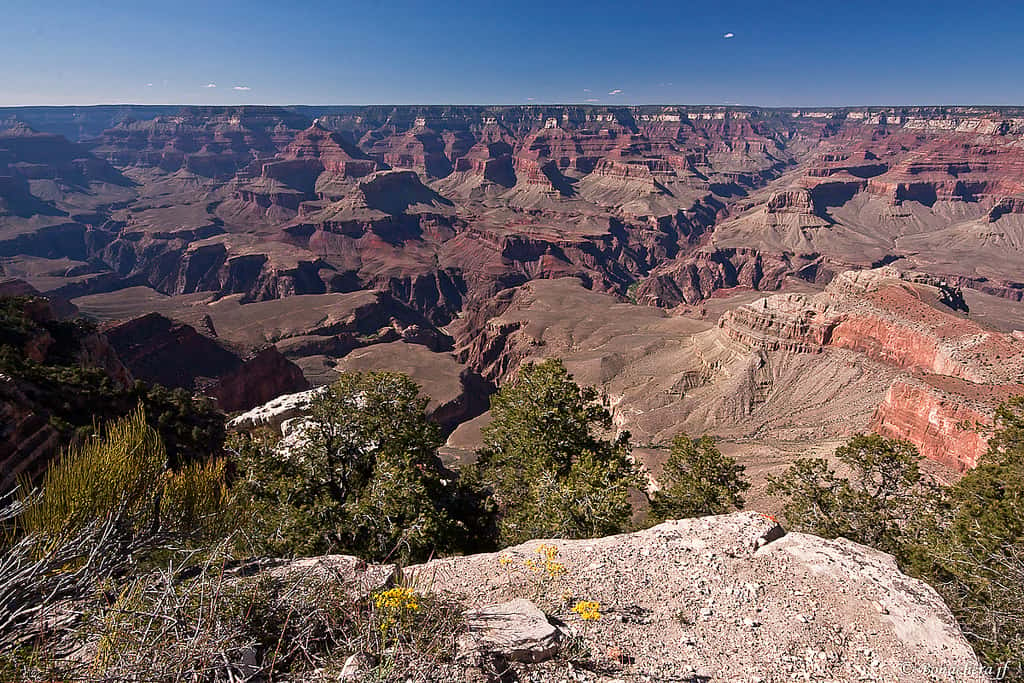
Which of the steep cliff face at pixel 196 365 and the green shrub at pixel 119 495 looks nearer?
the green shrub at pixel 119 495

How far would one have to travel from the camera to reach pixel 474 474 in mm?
22922

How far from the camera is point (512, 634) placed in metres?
8.89

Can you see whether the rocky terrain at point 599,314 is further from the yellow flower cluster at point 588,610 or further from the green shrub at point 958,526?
the yellow flower cluster at point 588,610

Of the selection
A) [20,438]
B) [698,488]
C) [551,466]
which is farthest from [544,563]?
[20,438]

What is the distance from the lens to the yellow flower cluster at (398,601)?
809cm

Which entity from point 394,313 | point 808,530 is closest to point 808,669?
point 808,530

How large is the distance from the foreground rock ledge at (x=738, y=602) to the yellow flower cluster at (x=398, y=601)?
8.57ft

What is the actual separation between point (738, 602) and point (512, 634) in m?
6.68

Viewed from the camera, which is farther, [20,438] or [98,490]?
[20,438]

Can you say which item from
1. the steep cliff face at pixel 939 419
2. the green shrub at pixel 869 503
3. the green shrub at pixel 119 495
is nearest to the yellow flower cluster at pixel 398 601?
the green shrub at pixel 119 495

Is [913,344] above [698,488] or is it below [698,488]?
below

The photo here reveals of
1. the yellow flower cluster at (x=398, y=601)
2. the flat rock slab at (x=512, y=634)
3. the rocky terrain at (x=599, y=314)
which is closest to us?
the yellow flower cluster at (x=398, y=601)

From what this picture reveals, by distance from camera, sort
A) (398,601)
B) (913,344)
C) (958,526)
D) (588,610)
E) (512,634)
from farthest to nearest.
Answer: (913,344) < (958,526) < (588,610) < (512,634) < (398,601)

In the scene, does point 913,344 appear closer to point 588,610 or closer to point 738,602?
point 738,602
